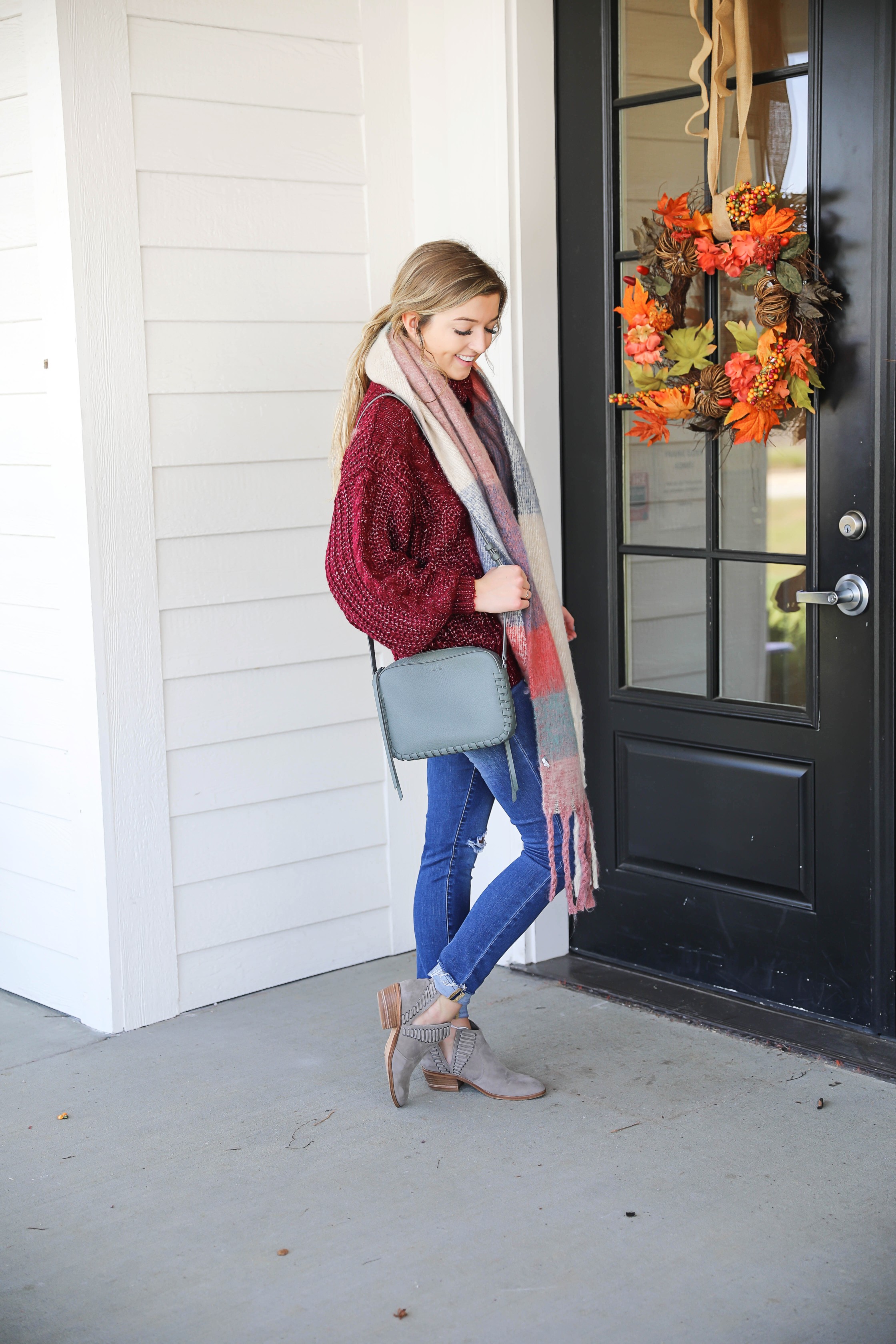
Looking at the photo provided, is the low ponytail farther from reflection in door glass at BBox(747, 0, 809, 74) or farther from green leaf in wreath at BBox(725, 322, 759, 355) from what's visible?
reflection in door glass at BBox(747, 0, 809, 74)

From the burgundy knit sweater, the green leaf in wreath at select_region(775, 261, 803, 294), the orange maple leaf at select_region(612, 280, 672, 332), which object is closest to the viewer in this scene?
the burgundy knit sweater

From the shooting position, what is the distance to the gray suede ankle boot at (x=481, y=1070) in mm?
2590

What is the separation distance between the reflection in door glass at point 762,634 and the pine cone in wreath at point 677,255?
601 mm

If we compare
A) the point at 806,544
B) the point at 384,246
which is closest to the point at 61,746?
the point at 384,246

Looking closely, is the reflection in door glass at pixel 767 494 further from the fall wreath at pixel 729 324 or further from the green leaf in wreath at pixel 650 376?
the green leaf in wreath at pixel 650 376

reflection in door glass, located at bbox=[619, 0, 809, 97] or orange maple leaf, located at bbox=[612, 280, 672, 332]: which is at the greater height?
reflection in door glass, located at bbox=[619, 0, 809, 97]

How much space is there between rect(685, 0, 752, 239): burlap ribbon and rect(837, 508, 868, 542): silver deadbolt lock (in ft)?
1.93

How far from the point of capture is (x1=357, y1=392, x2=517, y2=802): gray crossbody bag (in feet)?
7.64

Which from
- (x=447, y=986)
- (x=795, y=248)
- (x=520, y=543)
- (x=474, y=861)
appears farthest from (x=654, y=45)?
(x=447, y=986)

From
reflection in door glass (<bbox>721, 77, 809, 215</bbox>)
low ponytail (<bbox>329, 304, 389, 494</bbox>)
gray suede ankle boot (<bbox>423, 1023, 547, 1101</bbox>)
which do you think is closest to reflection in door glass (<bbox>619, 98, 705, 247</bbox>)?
reflection in door glass (<bbox>721, 77, 809, 215</bbox>)

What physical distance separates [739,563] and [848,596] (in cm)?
28

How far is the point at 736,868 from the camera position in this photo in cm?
297

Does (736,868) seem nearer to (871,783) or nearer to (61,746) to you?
(871,783)

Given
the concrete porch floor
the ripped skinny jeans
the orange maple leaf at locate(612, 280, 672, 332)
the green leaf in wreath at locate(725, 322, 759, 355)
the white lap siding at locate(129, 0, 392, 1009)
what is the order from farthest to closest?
the white lap siding at locate(129, 0, 392, 1009) < the orange maple leaf at locate(612, 280, 672, 332) < the green leaf in wreath at locate(725, 322, 759, 355) < the ripped skinny jeans < the concrete porch floor
